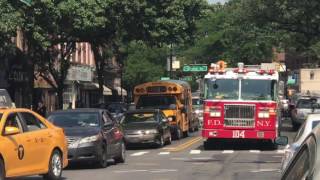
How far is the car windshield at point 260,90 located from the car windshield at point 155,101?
30.9 feet

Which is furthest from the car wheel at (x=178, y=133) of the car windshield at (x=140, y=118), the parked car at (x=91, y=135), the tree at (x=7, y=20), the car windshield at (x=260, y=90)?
the parked car at (x=91, y=135)

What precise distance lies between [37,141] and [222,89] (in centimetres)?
1147

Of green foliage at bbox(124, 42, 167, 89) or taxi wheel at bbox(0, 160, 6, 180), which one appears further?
green foliage at bbox(124, 42, 167, 89)

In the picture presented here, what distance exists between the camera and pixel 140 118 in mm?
27094

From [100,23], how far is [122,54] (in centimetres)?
2158

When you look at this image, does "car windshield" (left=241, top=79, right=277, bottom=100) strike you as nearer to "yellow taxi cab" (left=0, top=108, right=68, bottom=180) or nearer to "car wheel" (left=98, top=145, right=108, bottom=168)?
"car wheel" (left=98, top=145, right=108, bottom=168)

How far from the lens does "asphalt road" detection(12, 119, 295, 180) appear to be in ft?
49.5

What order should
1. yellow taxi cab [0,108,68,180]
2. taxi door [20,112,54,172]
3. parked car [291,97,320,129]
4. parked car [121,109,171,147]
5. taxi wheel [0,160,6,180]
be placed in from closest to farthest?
1. taxi wheel [0,160,6,180]
2. yellow taxi cab [0,108,68,180]
3. taxi door [20,112,54,172]
4. parked car [121,109,171,147]
5. parked car [291,97,320,129]

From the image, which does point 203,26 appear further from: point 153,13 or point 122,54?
point 153,13

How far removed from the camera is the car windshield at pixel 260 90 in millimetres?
23297

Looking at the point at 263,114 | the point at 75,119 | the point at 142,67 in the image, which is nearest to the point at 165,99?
the point at 263,114

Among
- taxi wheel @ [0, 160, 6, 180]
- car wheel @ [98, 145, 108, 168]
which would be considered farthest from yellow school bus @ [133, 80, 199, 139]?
Answer: taxi wheel @ [0, 160, 6, 180]

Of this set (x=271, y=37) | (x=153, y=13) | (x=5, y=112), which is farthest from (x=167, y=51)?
(x=5, y=112)

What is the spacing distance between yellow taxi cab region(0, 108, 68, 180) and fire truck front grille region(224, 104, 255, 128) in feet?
32.0
